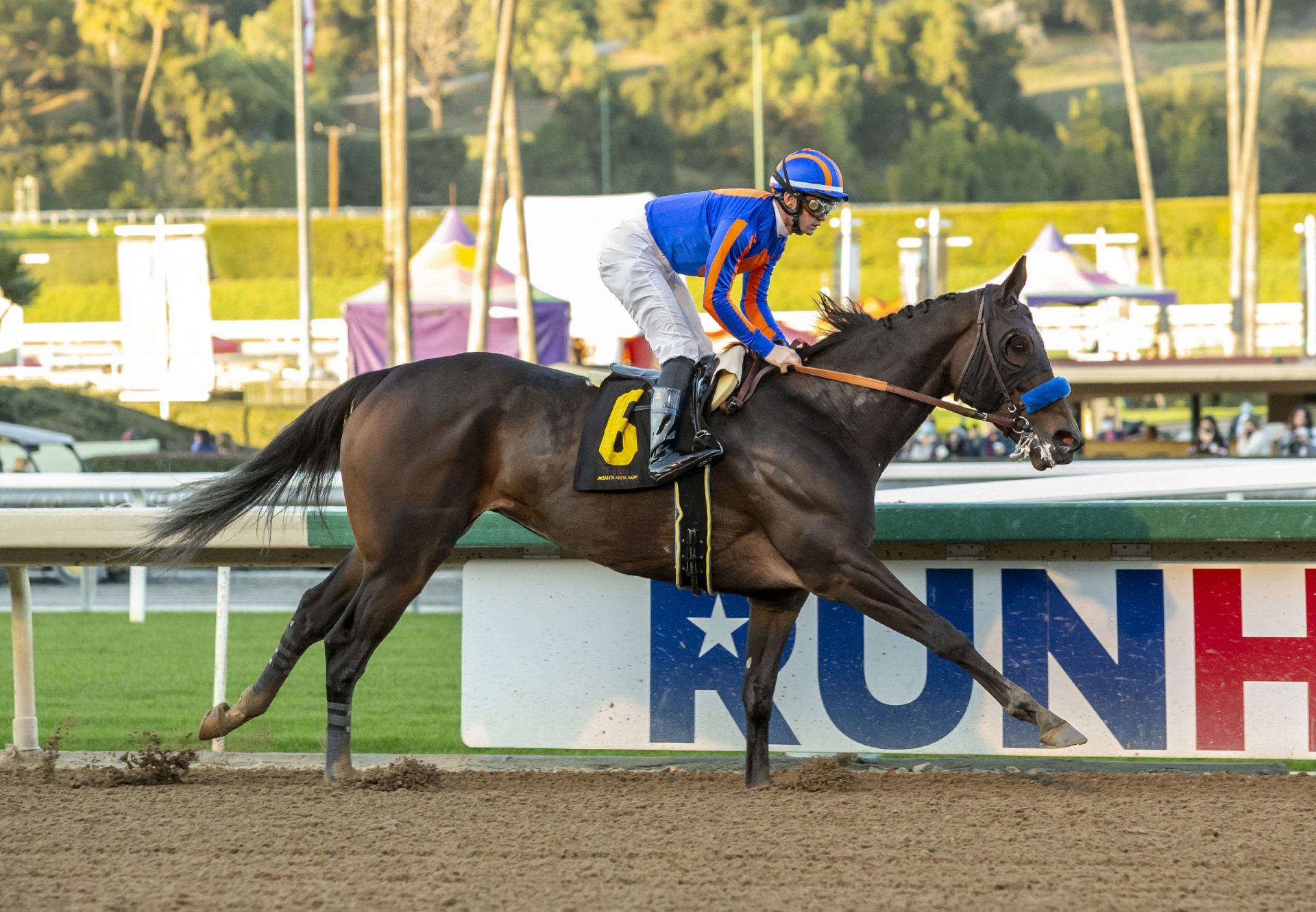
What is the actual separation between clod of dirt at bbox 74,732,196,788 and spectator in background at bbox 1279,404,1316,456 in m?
12.2

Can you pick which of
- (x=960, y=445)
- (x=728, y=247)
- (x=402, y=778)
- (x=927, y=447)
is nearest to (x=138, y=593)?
(x=402, y=778)

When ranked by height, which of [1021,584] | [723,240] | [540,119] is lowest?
[1021,584]

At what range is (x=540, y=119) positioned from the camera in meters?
104

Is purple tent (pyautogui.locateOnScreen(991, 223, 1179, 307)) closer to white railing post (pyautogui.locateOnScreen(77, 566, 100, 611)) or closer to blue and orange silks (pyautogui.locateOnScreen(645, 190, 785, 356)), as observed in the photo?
white railing post (pyautogui.locateOnScreen(77, 566, 100, 611))

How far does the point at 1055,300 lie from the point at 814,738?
20637 mm

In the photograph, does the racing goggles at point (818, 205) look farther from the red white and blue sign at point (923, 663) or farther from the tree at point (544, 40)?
the tree at point (544, 40)

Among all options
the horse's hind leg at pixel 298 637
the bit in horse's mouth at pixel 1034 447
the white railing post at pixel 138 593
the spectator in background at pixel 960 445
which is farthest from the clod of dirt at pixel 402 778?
the spectator in background at pixel 960 445

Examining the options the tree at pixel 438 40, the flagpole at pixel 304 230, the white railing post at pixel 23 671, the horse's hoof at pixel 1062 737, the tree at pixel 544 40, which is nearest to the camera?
the horse's hoof at pixel 1062 737

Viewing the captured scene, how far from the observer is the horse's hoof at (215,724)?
5176mm

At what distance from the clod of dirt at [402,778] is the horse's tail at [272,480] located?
94cm

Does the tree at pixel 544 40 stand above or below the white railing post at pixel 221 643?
above

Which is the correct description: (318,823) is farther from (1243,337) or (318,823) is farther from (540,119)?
(540,119)

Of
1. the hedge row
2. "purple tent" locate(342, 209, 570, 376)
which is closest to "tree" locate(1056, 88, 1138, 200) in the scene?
the hedge row

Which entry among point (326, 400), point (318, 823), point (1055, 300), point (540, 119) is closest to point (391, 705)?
point (326, 400)
